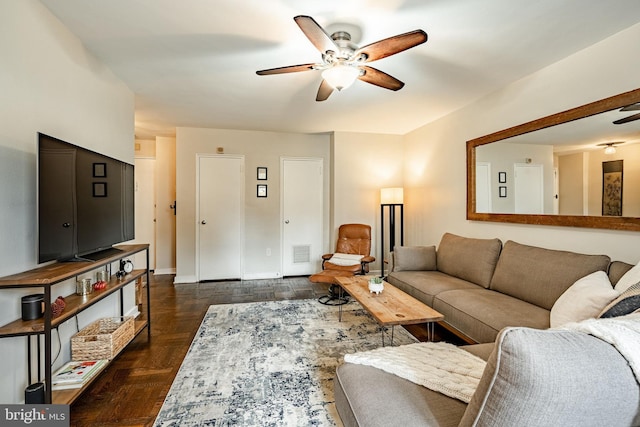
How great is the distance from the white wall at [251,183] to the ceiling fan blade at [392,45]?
3044 mm

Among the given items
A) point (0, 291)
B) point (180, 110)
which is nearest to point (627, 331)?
point (0, 291)

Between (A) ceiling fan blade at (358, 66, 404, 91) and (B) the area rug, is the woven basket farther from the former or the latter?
(A) ceiling fan blade at (358, 66, 404, 91)

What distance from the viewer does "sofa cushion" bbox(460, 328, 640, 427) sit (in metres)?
0.66

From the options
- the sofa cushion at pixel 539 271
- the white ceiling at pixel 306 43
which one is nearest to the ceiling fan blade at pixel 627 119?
the white ceiling at pixel 306 43

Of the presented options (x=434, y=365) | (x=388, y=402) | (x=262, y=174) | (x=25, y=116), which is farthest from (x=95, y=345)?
(x=262, y=174)

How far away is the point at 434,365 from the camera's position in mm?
1364

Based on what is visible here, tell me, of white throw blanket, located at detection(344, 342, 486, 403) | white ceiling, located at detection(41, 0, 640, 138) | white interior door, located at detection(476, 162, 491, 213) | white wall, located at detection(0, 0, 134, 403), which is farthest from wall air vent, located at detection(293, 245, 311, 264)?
white throw blanket, located at detection(344, 342, 486, 403)

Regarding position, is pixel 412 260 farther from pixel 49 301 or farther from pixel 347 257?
pixel 49 301

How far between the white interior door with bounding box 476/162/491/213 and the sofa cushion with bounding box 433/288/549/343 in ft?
3.57

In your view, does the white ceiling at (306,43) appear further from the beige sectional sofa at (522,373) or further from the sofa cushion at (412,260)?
the sofa cushion at (412,260)

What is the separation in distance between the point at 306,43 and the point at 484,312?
238 cm

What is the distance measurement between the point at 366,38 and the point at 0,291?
268cm

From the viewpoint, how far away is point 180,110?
12.1 feet

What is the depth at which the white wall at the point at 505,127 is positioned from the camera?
6.82ft
